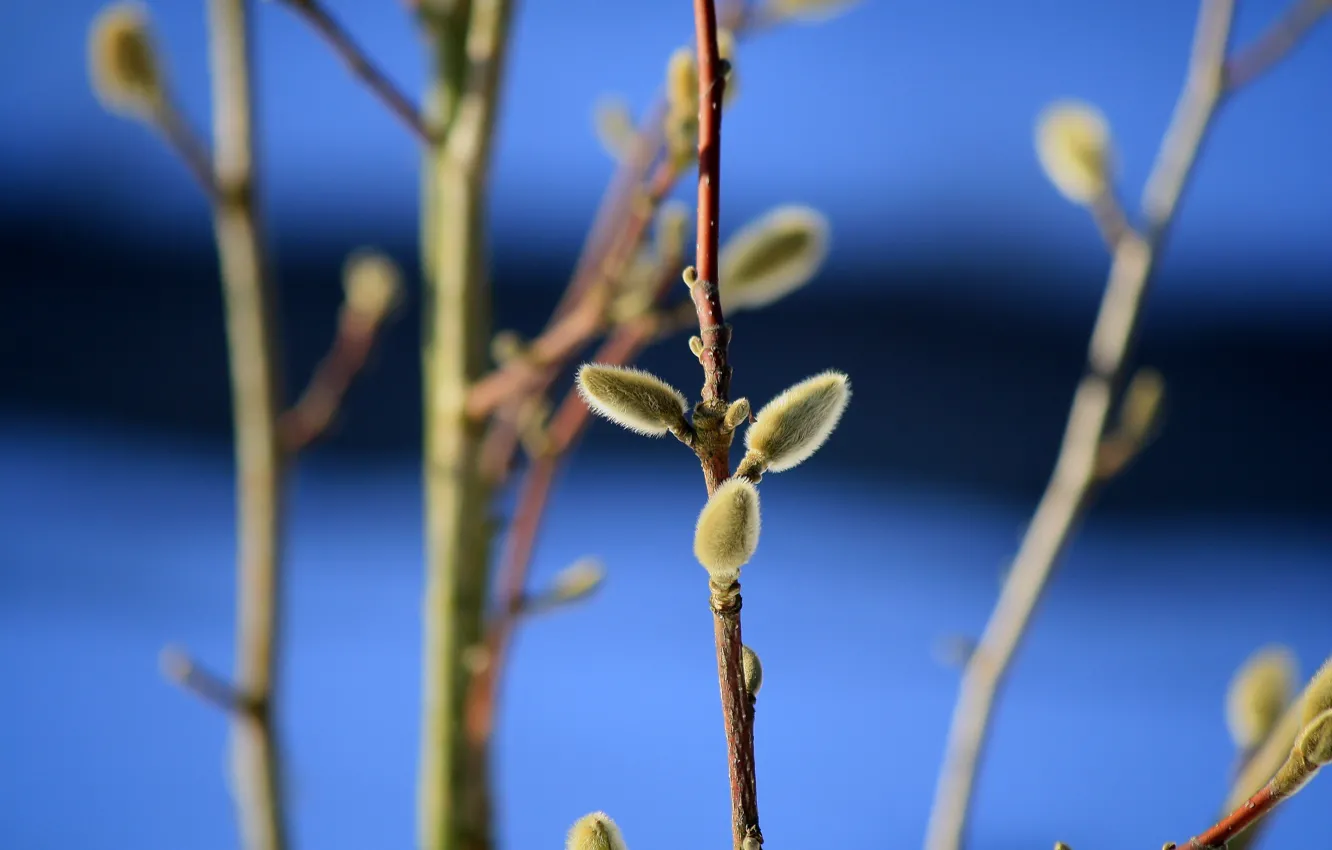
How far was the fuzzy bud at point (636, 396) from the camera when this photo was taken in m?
0.16

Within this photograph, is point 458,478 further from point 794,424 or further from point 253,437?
point 794,424

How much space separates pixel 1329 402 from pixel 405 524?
785 millimetres

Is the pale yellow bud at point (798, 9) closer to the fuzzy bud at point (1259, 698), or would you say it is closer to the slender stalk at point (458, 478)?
the slender stalk at point (458, 478)

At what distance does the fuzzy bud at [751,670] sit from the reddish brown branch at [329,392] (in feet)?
0.56

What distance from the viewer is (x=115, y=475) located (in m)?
1.09

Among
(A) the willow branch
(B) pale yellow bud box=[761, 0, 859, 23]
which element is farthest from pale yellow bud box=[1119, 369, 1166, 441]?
(A) the willow branch

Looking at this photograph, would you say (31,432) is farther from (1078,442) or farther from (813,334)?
→ (1078,442)

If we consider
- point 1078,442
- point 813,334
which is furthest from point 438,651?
point 813,334

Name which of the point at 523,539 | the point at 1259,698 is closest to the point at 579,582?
the point at 523,539

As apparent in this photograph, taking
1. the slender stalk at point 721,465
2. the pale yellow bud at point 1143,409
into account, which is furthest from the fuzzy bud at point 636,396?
the pale yellow bud at point 1143,409

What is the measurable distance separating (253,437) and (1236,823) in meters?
0.23

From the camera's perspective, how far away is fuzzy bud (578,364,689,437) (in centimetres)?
16

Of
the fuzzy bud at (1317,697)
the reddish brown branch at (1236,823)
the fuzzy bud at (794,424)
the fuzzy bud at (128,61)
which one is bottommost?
the reddish brown branch at (1236,823)

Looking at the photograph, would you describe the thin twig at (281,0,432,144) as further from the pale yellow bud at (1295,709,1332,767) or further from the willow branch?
the pale yellow bud at (1295,709,1332,767)
